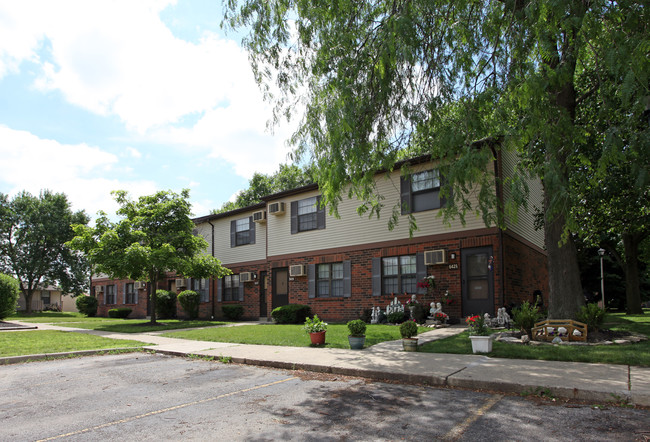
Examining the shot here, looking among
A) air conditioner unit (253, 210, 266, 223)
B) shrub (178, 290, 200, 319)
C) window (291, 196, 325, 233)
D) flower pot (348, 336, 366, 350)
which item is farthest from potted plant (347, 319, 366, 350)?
shrub (178, 290, 200, 319)

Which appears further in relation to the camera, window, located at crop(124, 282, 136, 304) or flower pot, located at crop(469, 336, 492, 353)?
window, located at crop(124, 282, 136, 304)

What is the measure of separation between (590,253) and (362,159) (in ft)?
89.6

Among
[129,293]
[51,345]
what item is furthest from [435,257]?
[129,293]

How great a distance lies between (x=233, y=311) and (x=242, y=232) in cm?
378

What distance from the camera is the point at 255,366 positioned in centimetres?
806

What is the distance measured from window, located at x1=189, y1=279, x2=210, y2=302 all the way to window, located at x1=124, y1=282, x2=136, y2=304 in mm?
7076

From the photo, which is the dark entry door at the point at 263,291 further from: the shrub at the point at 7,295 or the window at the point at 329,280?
the shrub at the point at 7,295

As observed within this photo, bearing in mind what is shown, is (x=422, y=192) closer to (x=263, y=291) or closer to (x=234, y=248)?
(x=263, y=291)

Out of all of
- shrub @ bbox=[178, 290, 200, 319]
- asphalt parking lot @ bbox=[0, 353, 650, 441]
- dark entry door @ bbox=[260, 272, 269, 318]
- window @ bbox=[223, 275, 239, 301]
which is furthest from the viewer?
shrub @ bbox=[178, 290, 200, 319]

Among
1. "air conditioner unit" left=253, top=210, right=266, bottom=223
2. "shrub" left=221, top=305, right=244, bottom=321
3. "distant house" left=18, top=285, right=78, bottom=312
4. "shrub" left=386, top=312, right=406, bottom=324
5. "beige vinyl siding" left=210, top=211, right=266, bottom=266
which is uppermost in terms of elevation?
"air conditioner unit" left=253, top=210, right=266, bottom=223

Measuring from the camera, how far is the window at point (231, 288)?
69.4 feet

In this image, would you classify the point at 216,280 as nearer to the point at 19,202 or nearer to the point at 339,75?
the point at 339,75

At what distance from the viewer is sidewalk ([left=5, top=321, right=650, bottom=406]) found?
Result: 511 cm

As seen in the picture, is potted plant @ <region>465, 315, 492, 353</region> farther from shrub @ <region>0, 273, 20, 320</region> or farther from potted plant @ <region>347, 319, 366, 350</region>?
shrub @ <region>0, 273, 20, 320</region>
